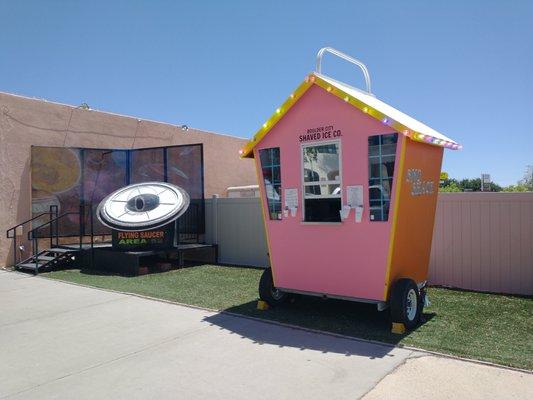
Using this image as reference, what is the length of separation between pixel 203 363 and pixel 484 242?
5.61 m

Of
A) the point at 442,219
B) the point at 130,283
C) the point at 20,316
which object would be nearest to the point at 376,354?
the point at 442,219

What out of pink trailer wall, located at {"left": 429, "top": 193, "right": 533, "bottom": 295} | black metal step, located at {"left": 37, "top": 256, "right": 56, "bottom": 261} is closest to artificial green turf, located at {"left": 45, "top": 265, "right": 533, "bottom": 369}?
pink trailer wall, located at {"left": 429, "top": 193, "right": 533, "bottom": 295}

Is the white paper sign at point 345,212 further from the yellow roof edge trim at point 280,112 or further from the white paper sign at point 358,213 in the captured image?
the yellow roof edge trim at point 280,112

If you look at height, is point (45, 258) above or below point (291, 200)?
below

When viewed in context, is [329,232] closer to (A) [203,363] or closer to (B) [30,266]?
(A) [203,363]

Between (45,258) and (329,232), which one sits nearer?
(329,232)

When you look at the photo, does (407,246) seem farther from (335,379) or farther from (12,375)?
(12,375)

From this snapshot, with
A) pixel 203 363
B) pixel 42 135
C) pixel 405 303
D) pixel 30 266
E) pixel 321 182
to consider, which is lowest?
pixel 203 363

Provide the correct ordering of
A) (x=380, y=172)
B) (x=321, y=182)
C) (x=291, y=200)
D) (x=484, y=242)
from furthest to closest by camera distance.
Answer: (x=484, y=242), (x=291, y=200), (x=321, y=182), (x=380, y=172)

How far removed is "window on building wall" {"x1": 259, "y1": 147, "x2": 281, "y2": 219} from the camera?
6887mm

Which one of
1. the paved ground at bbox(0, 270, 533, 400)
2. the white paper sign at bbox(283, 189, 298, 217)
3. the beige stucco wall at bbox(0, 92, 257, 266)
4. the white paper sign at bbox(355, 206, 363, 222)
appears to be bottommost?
the paved ground at bbox(0, 270, 533, 400)

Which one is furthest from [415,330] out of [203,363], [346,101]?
[346,101]

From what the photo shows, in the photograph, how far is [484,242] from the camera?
26.5 feet

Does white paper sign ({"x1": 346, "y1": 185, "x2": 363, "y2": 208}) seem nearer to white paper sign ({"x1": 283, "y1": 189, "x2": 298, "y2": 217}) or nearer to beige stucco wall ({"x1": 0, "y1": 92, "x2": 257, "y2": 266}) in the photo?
white paper sign ({"x1": 283, "y1": 189, "x2": 298, "y2": 217})
